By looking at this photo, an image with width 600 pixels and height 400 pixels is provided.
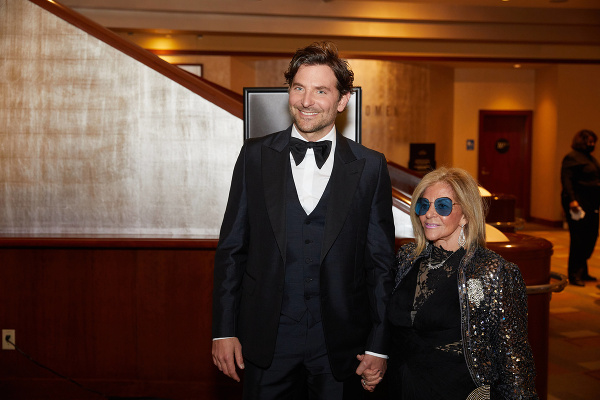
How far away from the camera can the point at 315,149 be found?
2.00m

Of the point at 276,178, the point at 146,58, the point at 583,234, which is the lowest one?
the point at 583,234

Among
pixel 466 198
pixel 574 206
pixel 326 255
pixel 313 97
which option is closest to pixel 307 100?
pixel 313 97

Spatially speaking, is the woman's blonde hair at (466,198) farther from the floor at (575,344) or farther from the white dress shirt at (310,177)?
the floor at (575,344)

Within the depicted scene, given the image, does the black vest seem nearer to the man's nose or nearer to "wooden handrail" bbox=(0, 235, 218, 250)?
the man's nose

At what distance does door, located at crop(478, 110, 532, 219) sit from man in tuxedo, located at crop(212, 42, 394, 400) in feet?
36.8

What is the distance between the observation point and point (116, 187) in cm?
328

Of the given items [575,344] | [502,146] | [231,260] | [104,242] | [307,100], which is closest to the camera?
[307,100]

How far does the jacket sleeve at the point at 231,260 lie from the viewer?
6.53 feet

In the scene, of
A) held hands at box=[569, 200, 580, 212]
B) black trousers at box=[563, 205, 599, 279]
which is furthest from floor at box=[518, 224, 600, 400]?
held hands at box=[569, 200, 580, 212]

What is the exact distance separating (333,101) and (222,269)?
0.65 metres

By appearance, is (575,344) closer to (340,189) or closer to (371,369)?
(371,369)

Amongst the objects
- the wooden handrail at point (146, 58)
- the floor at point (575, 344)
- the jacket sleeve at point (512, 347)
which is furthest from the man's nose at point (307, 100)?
the floor at point (575, 344)

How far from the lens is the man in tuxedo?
1921 millimetres

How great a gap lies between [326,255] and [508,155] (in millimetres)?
11726
